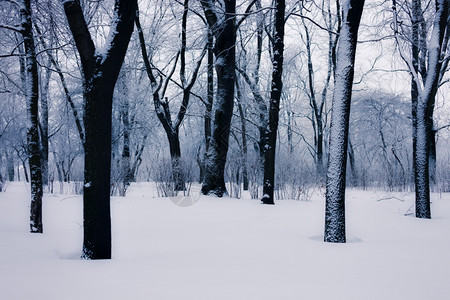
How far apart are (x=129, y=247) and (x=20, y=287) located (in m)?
1.88

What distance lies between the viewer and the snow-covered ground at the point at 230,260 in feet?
8.30

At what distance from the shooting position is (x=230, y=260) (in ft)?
11.6

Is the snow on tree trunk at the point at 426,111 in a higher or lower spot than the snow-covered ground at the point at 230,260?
higher

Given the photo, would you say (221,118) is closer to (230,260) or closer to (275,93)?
(275,93)

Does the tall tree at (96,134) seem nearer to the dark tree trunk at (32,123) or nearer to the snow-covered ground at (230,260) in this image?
the snow-covered ground at (230,260)

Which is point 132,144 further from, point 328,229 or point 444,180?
point 328,229

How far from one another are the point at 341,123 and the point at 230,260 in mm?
2466

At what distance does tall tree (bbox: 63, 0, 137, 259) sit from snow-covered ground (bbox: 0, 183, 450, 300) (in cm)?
29

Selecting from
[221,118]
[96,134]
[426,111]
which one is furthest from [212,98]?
[96,134]

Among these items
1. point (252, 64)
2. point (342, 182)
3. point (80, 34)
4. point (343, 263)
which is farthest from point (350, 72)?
point (252, 64)

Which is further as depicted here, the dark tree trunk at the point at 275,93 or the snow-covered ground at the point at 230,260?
the dark tree trunk at the point at 275,93

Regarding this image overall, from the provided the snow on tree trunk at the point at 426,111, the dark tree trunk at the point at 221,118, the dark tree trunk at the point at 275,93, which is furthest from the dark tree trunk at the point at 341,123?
the dark tree trunk at the point at 221,118

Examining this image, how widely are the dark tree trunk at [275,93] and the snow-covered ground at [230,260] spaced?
74.0 inches

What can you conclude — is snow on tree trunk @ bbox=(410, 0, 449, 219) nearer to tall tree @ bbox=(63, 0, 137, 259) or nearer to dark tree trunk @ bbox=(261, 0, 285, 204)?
dark tree trunk @ bbox=(261, 0, 285, 204)
